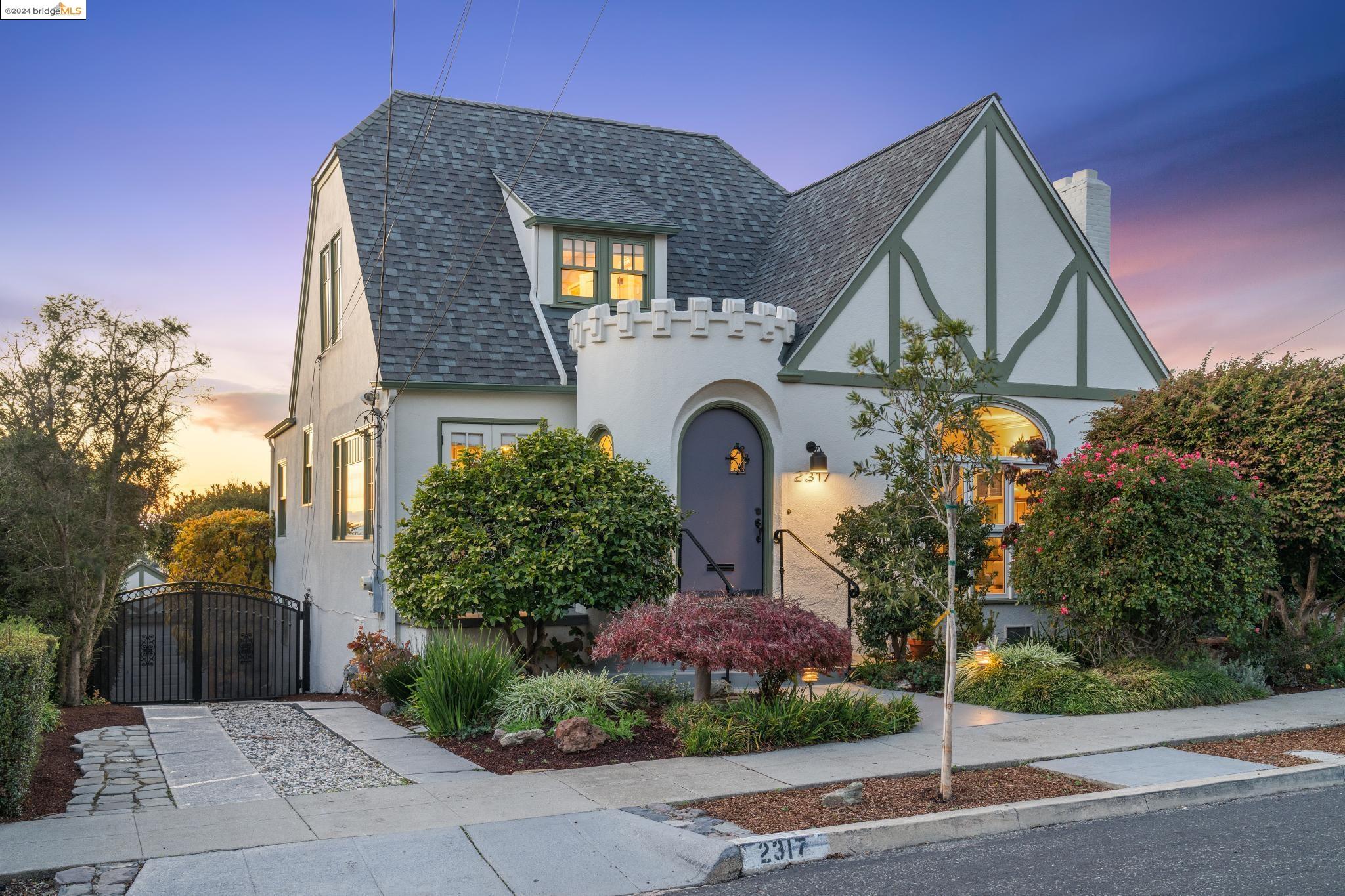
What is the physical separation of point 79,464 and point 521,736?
799 centimetres

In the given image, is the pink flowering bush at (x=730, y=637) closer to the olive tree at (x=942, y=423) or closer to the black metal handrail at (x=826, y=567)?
the olive tree at (x=942, y=423)

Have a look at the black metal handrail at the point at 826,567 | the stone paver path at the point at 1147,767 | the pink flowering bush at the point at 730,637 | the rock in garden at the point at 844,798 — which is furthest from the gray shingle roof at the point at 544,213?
the rock in garden at the point at 844,798

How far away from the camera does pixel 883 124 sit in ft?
70.2

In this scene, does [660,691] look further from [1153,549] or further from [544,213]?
[544,213]

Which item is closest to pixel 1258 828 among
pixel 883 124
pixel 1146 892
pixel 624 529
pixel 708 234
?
pixel 1146 892

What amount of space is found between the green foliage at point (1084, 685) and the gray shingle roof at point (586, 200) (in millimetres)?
8181

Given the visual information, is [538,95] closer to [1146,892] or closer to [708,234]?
[708,234]

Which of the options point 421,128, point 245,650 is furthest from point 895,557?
point 245,650

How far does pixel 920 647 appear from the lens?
13672 mm

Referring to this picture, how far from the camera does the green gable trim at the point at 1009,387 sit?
47.9 feet

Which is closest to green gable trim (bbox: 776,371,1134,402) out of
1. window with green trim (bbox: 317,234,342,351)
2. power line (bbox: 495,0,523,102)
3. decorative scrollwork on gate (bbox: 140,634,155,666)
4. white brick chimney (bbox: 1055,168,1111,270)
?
white brick chimney (bbox: 1055,168,1111,270)

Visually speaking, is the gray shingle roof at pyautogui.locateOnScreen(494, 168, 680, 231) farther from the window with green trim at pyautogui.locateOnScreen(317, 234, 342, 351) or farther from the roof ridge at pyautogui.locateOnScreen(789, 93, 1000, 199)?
the roof ridge at pyautogui.locateOnScreen(789, 93, 1000, 199)

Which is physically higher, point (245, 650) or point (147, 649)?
point (147, 649)

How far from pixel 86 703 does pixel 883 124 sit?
56.5 feet
